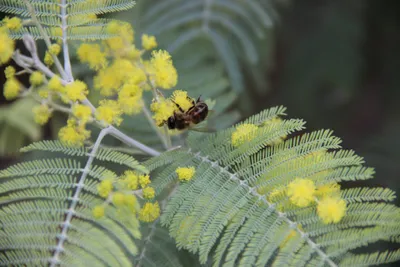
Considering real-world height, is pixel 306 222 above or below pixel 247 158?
below

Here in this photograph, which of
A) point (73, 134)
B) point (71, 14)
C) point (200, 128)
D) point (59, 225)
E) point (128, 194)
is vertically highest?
point (71, 14)

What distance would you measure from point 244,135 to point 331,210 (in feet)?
1.47

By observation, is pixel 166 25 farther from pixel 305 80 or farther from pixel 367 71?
pixel 367 71

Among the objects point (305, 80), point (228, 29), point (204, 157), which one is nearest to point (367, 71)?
point (305, 80)

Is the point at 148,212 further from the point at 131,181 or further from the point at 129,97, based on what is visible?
the point at 129,97

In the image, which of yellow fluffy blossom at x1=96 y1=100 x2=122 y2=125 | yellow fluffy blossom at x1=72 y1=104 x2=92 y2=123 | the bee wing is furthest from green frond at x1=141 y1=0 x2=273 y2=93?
yellow fluffy blossom at x1=72 y1=104 x2=92 y2=123

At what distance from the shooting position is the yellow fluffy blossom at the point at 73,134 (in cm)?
181

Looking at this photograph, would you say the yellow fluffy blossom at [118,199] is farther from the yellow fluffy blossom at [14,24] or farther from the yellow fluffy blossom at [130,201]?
the yellow fluffy blossom at [14,24]

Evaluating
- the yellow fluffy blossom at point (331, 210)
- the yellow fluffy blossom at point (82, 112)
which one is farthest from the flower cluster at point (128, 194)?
the yellow fluffy blossom at point (331, 210)

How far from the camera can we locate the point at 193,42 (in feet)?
10.8

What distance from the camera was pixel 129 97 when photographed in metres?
1.86

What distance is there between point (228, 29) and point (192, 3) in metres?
0.30

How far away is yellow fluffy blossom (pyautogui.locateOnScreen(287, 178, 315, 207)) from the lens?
1.64m

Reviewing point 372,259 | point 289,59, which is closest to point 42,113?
point 372,259
